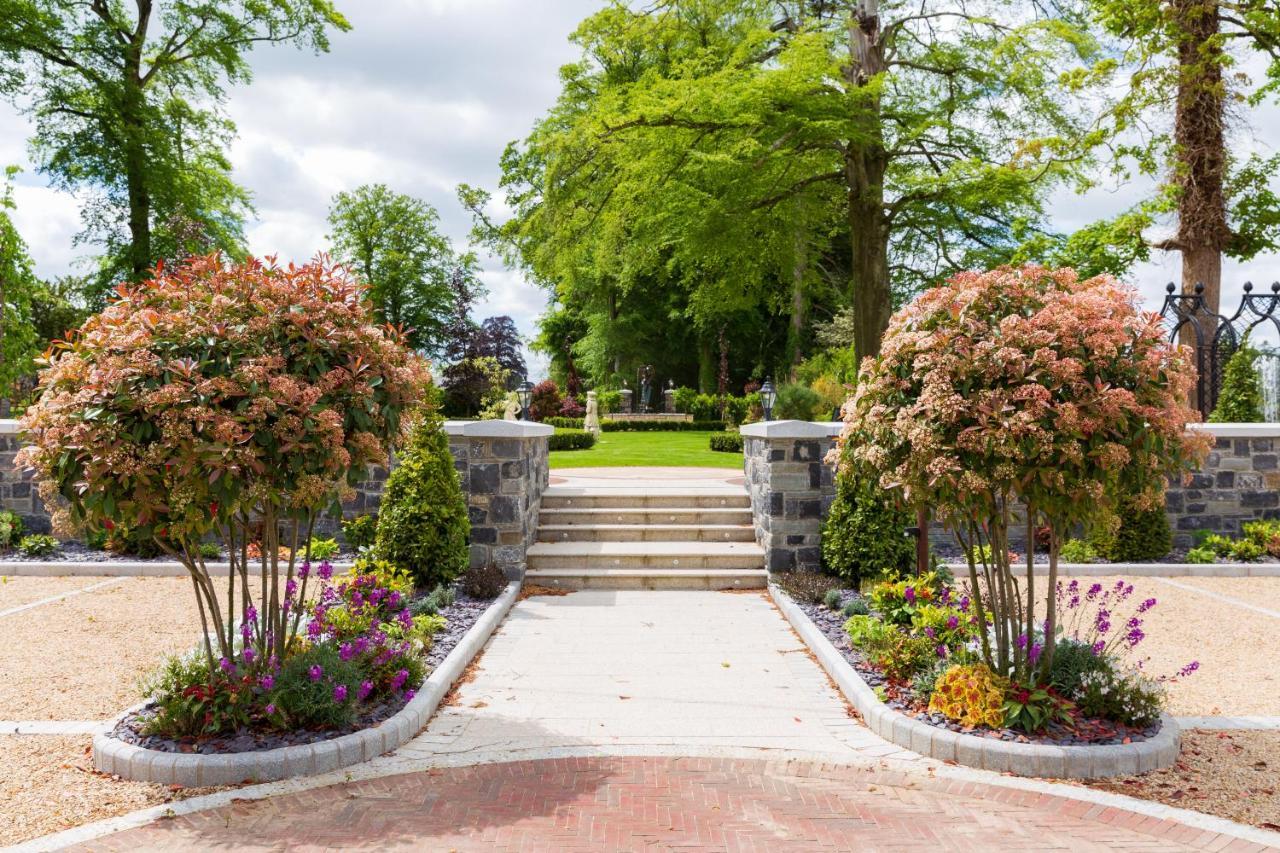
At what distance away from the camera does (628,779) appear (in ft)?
14.1

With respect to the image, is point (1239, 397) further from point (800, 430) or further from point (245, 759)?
point (245, 759)

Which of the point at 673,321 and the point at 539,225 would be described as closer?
the point at 539,225

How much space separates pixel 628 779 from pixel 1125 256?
21346 mm

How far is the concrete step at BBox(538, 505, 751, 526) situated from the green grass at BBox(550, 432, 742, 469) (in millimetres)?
5692

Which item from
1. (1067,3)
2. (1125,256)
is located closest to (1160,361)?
(1067,3)

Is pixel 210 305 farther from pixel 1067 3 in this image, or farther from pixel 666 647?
pixel 1067 3

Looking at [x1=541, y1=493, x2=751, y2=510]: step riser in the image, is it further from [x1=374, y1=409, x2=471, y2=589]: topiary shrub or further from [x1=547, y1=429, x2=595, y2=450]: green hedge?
[x1=547, y1=429, x2=595, y2=450]: green hedge

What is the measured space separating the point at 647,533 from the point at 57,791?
6941mm

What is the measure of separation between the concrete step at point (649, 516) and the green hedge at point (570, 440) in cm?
932

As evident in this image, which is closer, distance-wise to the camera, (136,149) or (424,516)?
(424,516)

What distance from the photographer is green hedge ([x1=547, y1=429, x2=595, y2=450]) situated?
20.2 m

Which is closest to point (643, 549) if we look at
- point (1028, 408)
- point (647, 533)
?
point (647, 533)

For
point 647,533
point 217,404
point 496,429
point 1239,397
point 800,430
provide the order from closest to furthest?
point 217,404 → point 496,429 → point 800,430 → point 647,533 → point 1239,397

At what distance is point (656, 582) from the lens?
367 inches
